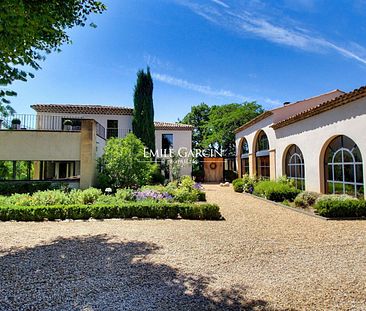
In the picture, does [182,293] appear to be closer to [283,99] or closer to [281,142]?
[281,142]

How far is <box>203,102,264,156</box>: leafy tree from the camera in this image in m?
31.5

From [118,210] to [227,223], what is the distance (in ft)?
13.2

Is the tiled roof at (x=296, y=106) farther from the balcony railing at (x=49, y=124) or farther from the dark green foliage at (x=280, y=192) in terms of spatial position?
the balcony railing at (x=49, y=124)

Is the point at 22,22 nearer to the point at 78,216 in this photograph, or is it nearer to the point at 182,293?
the point at 182,293

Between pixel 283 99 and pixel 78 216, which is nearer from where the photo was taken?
pixel 78 216

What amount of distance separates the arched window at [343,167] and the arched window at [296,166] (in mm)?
1954

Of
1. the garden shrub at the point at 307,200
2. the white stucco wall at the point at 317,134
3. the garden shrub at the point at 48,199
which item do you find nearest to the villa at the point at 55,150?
the garden shrub at the point at 48,199

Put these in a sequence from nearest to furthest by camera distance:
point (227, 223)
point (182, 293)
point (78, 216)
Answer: point (182, 293) < point (227, 223) < point (78, 216)

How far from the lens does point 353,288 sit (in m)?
3.52

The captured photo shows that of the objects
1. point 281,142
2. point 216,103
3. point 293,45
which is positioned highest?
point 216,103

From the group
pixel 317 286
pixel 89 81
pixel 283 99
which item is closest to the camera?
pixel 317 286

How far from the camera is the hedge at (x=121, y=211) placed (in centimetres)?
823

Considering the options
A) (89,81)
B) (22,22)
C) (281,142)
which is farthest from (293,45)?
(22,22)

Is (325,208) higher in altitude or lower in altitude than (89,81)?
lower
